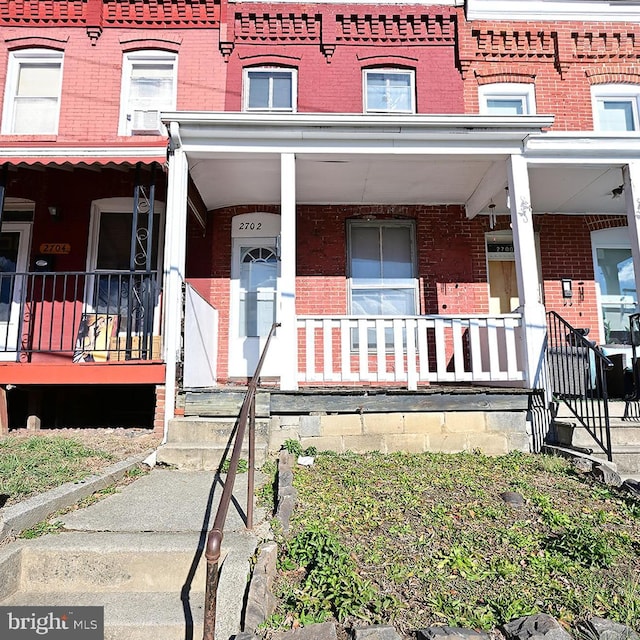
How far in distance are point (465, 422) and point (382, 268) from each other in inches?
129

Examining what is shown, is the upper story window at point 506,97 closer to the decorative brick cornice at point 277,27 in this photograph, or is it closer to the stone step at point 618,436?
the decorative brick cornice at point 277,27

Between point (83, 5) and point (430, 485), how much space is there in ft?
30.6

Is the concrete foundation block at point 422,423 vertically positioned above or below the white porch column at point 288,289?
below

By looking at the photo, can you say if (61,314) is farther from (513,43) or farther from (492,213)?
(513,43)

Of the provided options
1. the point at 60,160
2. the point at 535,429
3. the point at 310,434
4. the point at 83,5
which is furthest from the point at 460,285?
the point at 83,5

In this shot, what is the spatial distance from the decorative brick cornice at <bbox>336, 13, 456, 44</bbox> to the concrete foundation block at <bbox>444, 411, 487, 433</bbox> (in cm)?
662

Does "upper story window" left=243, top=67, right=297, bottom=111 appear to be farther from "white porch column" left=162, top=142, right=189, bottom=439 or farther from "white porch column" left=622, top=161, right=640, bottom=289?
"white porch column" left=622, top=161, right=640, bottom=289

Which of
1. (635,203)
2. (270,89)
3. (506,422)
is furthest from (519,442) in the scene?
(270,89)

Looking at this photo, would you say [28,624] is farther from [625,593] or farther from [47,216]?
[47,216]

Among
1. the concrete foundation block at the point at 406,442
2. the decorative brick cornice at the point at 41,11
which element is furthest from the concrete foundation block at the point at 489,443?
the decorative brick cornice at the point at 41,11

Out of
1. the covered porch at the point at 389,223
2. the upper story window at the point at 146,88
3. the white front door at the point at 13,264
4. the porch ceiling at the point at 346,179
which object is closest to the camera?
the covered porch at the point at 389,223

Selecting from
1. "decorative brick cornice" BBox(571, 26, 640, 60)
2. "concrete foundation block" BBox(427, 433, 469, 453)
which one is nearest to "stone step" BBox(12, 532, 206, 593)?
"concrete foundation block" BBox(427, 433, 469, 453)

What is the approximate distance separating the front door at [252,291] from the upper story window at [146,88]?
7.46 ft

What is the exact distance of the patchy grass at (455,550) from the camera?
A: 2354 millimetres
